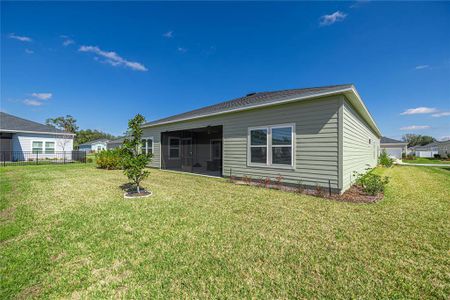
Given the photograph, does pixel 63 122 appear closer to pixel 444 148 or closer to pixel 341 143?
pixel 341 143

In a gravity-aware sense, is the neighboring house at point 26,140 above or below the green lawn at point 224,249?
above

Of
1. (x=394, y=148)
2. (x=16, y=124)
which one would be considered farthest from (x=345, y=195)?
(x=394, y=148)

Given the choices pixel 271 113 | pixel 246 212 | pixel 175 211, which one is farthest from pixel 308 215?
pixel 271 113

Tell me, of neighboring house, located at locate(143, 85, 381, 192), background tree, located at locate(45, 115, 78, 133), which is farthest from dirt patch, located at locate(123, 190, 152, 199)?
background tree, located at locate(45, 115, 78, 133)

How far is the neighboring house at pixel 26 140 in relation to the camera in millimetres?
16447

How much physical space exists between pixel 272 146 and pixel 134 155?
192 inches

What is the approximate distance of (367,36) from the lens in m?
8.55

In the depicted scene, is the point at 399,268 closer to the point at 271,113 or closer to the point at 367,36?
the point at 271,113

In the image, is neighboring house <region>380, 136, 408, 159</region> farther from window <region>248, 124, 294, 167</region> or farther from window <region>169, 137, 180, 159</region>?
window <region>169, 137, 180, 159</region>

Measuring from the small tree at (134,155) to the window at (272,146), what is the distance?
4089mm

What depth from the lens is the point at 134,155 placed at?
20.0ft

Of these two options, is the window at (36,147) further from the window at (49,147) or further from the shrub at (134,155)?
the shrub at (134,155)

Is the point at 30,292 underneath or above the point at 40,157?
underneath

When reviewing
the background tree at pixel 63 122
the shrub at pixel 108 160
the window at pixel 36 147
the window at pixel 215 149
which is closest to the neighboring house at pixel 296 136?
the window at pixel 215 149
